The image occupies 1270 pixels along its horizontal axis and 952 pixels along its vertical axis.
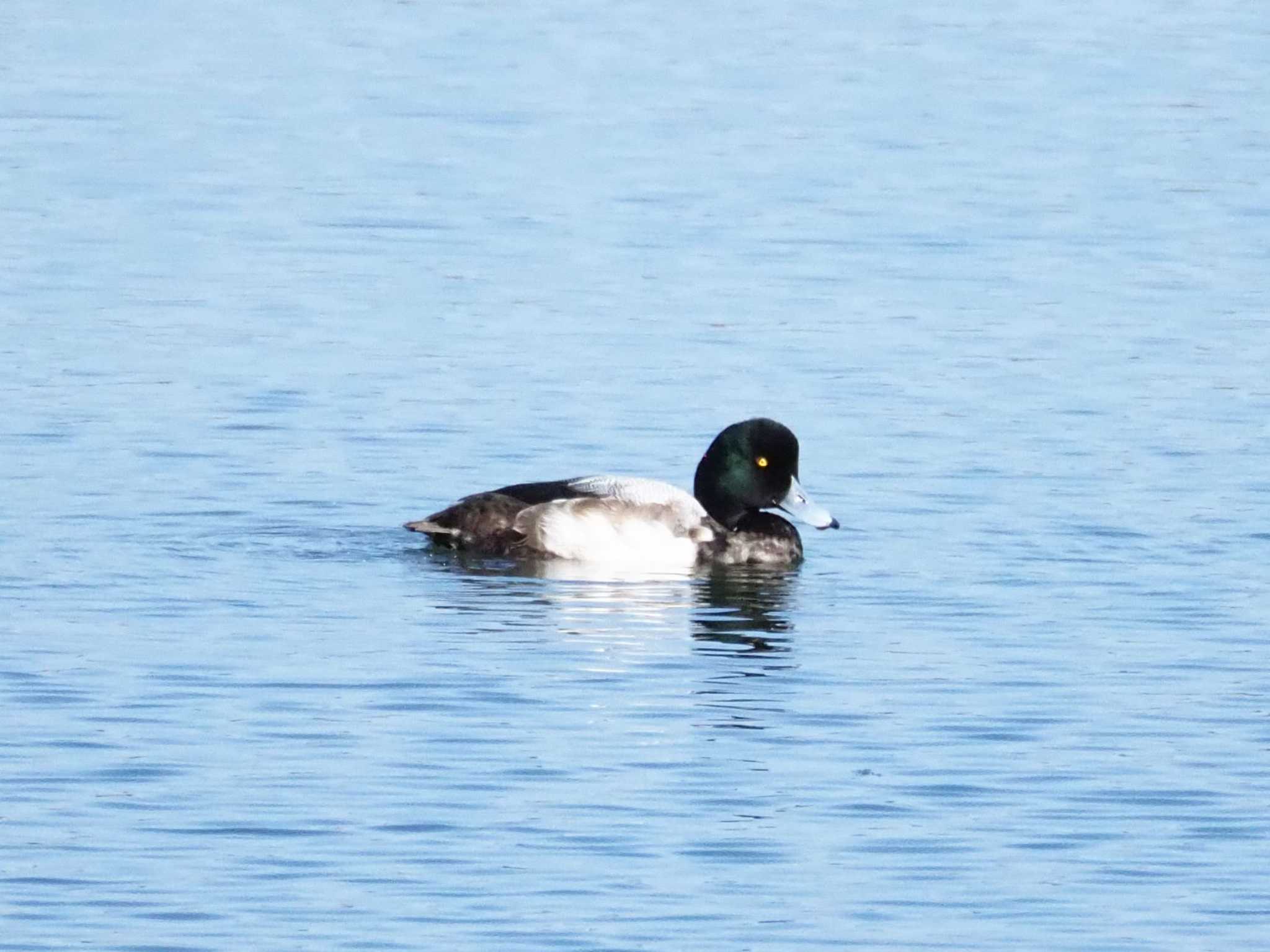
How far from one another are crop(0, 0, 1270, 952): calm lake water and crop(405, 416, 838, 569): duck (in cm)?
24

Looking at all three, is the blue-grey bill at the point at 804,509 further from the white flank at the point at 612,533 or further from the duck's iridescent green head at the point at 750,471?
the white flank at the point at 612,533

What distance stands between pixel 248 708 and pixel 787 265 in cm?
1198

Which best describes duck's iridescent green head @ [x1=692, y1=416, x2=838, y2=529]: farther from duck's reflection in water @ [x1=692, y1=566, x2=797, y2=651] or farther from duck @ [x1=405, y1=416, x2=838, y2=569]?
duck's reflection in water @ [x1=692, y1=566, x2=797, y2=651]

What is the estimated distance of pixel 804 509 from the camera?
51.5ft

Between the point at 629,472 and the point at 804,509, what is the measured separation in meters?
1.57

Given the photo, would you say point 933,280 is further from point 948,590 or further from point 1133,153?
point 948,590

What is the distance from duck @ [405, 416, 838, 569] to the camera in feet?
49.2

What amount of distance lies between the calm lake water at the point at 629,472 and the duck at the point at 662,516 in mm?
240

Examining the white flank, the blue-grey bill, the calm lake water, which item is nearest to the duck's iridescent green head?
the blue-grey bill

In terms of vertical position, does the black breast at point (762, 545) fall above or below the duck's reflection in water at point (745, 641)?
above

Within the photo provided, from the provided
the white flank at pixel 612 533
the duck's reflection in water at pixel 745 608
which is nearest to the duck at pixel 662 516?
the white flank at pixel 612 533

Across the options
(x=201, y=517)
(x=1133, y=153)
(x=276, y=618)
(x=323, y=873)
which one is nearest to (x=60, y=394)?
(x=201, y=517)

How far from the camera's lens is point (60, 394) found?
18047 millimetres

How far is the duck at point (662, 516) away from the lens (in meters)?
15.0
